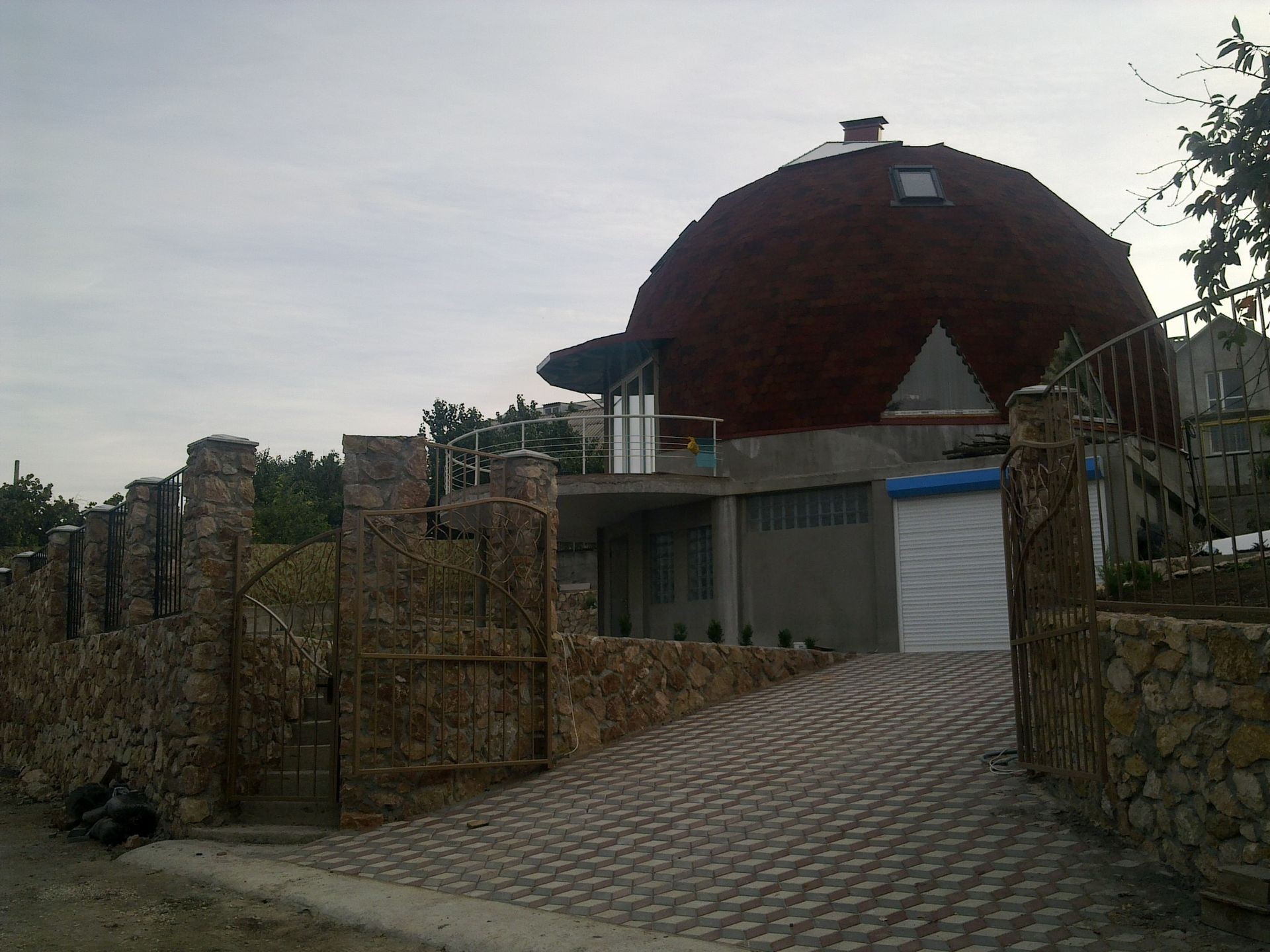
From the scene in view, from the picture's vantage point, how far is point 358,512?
9.75 m

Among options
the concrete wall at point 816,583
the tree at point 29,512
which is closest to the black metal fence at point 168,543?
the concrete wall at point 816,583

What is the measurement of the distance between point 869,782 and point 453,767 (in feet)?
11.0

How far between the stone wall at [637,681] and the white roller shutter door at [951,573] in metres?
4.15

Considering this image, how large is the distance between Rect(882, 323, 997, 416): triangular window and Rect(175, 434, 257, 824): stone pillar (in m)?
11.7

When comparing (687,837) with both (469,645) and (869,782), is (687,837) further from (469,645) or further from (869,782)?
(469,645)

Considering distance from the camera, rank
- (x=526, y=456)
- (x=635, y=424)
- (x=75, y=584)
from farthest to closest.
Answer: (x=635, y=424) → (x=75, y=584) → (x=526, y=456)

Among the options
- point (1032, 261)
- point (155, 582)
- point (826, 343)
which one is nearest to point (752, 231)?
point (826, 343)

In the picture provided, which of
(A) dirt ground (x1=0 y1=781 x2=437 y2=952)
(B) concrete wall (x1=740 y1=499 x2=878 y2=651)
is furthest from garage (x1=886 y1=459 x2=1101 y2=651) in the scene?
(A) dirt ground (x1=0 y1=781 x2=437 y2=952)

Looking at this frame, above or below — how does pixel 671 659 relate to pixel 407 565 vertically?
below

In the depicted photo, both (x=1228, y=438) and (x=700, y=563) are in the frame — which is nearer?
(x=1228, y=438)

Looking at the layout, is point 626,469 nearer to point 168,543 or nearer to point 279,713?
point 168,543

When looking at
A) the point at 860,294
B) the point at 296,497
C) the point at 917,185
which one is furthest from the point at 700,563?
the point at 296,497

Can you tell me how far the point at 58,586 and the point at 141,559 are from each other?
12.3 feet

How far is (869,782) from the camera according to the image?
8797 millimetres
